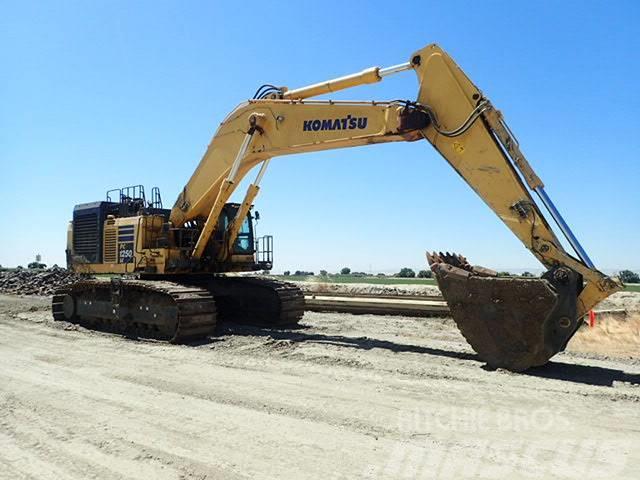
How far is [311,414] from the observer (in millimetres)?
5598

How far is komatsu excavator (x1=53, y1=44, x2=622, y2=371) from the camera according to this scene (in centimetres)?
746

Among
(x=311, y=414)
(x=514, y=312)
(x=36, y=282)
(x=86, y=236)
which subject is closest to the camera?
(x=311, y=414)

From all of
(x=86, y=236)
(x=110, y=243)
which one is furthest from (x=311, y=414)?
(x=86, y=236)

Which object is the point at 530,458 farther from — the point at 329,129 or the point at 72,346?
the point at 72,346

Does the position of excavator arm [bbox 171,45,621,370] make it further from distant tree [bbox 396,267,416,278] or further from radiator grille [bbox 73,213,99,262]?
distant tree [bbox 396,267,416,278]

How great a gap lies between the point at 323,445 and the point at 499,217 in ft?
15.5

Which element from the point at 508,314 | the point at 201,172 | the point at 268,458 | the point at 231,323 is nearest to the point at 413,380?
the point at 508,314

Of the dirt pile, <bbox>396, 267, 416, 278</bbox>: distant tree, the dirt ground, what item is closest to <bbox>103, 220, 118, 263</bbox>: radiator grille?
the dirt ground

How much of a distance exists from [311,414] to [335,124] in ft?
19.1

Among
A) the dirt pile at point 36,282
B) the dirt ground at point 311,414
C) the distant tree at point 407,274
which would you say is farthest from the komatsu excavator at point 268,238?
the distant tree at point 407,274

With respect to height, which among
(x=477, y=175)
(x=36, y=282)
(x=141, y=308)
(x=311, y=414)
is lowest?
(x=311, y=414)

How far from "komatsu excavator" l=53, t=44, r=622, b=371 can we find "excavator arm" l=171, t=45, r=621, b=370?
16 mm

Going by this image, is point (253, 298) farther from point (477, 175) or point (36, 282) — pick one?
point (36, 282)

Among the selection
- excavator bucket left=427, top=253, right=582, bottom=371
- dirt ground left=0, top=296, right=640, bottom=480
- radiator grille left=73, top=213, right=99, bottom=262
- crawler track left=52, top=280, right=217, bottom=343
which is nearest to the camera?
dirt ground left=0, top=296, right=640, bottom=480
